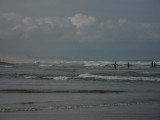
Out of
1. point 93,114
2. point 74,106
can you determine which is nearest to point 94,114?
point 93,114

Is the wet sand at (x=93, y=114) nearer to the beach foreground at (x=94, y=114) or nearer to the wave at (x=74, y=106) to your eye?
the beach foreground at (x=94, y=114)

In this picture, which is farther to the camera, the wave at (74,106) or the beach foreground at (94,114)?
the wave at (74,106)

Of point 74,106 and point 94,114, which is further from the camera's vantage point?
point 74,106

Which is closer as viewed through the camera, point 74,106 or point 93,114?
point 93,114

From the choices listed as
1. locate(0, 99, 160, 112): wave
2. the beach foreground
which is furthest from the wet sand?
locate(0, 99, 160, 112): wave

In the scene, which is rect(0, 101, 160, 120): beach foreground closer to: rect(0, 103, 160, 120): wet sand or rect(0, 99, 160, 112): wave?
rect(0, 103, 160, 120): wet sand

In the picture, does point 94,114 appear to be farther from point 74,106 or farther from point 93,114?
point 74,106

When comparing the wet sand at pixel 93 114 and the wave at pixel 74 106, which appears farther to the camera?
the wave at pixel 74 106

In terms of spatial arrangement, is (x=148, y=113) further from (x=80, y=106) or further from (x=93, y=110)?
(x=80, y=106)

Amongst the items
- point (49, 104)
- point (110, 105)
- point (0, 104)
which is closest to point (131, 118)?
point (110, 105)

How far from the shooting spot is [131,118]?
8.96 meters

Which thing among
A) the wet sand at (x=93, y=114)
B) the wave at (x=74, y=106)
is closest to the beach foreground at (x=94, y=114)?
the wet sand at (x=93, y=114)

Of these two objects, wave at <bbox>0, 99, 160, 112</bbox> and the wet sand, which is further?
wave at <bbox>0, 99, 160, 112</bbox>

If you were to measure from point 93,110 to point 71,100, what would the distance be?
2731 mm
